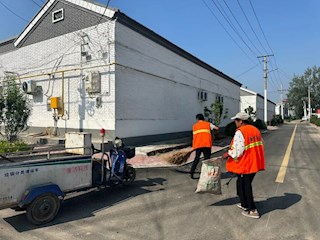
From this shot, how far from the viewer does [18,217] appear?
15.4 feet

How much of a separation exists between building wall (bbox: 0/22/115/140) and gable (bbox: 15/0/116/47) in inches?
12.9

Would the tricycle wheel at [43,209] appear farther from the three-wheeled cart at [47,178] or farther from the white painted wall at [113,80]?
the white painted wall at [113,80]

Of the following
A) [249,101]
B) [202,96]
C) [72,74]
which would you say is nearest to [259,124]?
[202,96]

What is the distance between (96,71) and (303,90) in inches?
3909

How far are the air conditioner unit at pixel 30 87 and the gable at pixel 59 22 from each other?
8.33 feet

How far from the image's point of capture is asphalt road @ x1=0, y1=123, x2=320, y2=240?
13.1ft

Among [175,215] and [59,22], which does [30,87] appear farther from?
[175,215]

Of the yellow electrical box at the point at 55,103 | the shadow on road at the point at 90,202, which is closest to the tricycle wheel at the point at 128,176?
the shadow on road at the point at 90,202

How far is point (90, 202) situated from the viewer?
5445mm

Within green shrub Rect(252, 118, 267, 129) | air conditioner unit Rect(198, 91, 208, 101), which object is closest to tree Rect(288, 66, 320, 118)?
green shrub Rect(252, 118, 267, 129)

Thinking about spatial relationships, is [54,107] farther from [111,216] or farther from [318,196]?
[318,196]

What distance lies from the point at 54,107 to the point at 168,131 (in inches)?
267

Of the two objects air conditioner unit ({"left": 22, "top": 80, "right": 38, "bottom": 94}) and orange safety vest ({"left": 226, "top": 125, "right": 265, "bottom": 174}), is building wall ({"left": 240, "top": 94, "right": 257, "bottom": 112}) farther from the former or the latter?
orange safety vest ({"left": 226, "top": 125, "right": 265, "bottom": 174})

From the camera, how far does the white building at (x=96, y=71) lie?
12562 millimetres
